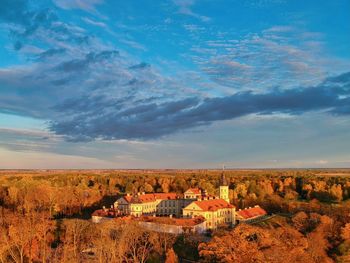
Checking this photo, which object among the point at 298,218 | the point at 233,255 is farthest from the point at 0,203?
the point at 233,255

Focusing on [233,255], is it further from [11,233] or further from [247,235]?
[11,233]

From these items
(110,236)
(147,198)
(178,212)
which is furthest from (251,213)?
(110,236)

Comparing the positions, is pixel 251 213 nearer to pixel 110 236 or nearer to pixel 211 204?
pixel 211 204

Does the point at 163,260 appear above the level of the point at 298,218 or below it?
below

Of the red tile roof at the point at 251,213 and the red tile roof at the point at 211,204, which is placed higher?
the red tile roof at the point at 211,204

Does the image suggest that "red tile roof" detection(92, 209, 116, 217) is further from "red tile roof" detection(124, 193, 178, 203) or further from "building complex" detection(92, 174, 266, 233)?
"red tile roof" detection(124, 193, 178, 203)

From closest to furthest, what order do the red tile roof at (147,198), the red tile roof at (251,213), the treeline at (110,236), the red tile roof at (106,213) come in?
the treeline at (110,236) → the red tile roof at (106,213) → the red tile roof at (251,213) → the red tile roof at (147,198)

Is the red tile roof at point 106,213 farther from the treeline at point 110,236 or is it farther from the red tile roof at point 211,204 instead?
the red tile roof at point 211,204

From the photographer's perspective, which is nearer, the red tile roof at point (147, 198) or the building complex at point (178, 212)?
the building complex at point (178, 212)

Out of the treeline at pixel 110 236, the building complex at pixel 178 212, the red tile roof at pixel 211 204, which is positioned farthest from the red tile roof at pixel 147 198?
the red tile roof at pixel 211 204

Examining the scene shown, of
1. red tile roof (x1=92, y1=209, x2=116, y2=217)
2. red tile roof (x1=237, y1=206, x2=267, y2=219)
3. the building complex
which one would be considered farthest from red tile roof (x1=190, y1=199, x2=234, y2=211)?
red tile roof (x1=92, y1=209, x2=116, y2=217)

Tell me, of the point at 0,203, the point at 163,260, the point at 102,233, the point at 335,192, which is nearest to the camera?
the point at 163,260
